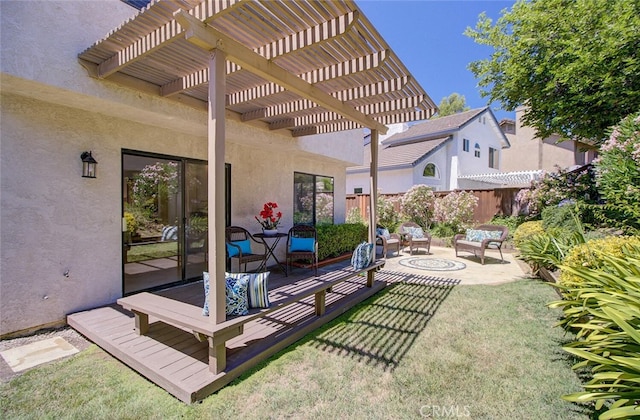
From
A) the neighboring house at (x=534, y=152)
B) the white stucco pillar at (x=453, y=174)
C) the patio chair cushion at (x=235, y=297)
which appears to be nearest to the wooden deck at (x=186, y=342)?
the patio chair cushion at (x=235, y=297)

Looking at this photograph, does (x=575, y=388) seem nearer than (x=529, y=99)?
Yes

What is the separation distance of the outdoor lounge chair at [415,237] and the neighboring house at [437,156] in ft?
17.0

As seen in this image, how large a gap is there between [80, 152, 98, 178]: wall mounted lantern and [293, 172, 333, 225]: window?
14.3 ft

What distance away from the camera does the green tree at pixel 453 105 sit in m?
29.4

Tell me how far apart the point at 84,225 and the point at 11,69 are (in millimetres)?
1931

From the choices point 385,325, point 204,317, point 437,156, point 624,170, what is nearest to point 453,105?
point 437,156

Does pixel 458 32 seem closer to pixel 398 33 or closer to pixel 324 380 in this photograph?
pixel 398 33

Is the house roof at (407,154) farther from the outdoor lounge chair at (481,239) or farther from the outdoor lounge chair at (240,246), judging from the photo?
the outdoor lounge chair at (240,246)

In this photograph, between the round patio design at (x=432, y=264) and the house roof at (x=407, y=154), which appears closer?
the round patio design at (x=432, y=264)

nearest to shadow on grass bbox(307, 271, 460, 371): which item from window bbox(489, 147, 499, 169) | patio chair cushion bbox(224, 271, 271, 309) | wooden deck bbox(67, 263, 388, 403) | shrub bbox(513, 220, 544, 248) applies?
wooden deck bbox(67, 263, 388, 403)

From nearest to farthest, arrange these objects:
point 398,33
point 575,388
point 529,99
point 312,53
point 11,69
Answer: point 575,388
point 11,69
point 312,53
point 529,99
point 398,33

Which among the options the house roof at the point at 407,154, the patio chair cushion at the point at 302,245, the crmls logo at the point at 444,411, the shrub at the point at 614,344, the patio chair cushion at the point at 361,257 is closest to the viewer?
the shrub at the point at 614,344

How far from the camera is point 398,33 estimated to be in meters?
9.66

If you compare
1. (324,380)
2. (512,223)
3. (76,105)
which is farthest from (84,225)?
(512,223)
